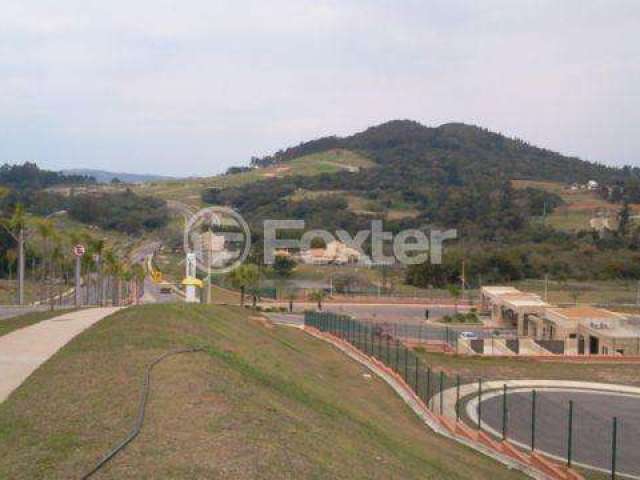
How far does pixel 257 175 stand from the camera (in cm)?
14425

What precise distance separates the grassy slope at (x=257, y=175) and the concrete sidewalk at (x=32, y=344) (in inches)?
3406

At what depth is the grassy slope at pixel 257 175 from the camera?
122000 millimetres

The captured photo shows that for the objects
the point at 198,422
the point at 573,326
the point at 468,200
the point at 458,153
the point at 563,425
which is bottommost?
the point at 573,326

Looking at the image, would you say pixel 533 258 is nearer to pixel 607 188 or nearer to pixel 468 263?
pixel 468 263

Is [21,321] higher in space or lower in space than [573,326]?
higher

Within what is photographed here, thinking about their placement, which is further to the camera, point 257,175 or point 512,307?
point 257,175

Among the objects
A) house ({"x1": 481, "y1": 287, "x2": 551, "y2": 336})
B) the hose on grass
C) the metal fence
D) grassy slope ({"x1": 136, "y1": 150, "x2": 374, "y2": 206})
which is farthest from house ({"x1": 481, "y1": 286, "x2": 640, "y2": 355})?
grassy slope ({"x1": 136, "y1": 150, "x2": 374, "y2": 206})

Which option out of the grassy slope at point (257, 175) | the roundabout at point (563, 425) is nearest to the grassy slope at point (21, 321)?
the roundabout at point (563, 425)

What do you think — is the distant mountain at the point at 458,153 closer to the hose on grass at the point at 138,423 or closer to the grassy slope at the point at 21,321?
the grassy slope at the point at 21,321

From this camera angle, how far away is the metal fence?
50.2 feet

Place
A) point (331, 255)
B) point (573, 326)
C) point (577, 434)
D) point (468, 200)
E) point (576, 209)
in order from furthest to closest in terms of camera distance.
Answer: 1. point (576, 209)
2. point (468, 200)
3. point (331, 255)
4. point (573, 326)
5. point (577, 434)

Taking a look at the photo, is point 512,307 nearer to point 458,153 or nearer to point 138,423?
point 138,423

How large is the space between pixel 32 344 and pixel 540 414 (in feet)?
35.4

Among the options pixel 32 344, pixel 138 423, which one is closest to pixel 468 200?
pixel 32 344
